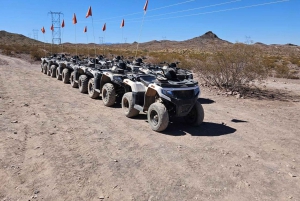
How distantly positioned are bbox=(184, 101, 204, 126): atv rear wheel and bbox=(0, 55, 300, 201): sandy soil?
0.64 ft

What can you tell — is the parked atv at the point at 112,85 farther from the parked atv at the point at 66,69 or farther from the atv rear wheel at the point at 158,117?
the parked atv at the point at 66,69

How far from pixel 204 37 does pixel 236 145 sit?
142989 mm

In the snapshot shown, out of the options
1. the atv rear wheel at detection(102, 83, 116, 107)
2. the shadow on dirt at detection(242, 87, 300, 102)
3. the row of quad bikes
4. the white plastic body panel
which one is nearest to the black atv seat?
the row of quad bikes

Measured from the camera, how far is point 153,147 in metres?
5.45

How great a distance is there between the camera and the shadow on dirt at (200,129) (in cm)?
647

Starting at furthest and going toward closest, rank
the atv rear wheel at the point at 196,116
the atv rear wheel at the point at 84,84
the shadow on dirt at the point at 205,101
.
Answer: the atv rear wheel at the point at 84,84 < the shadow on dirt at the point at 205,101 < the atv rear wheel at the point at 196,116

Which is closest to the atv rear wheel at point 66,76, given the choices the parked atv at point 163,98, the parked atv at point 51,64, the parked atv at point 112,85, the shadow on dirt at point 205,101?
the parked atv at point 51,64

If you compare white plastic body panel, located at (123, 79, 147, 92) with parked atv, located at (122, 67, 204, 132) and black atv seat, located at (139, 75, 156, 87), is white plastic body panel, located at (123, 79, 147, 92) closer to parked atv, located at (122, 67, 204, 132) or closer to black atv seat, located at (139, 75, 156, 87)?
parked atv, located at (122, 67, 204, 132)

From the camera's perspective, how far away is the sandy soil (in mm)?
3861

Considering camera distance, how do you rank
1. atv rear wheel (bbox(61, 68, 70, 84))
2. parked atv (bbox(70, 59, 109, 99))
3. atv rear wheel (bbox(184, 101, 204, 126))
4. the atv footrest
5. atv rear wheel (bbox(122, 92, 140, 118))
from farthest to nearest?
atv rear wheel (bbox(61, 68, 70, 84)) < parked atv (bbox(70, 59, 109, 99)) < atv rear wheel (bbox(122, 92, 140, 118)) < the atv footrest < atv rear wheel (bbox(184, 101, 204, 126))

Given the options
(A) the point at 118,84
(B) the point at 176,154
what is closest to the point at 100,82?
(A) the point at 118,84

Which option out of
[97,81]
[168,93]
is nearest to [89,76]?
[97,81]

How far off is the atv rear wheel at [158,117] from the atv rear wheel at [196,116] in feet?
3.29

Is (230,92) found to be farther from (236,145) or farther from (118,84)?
(236,145)
